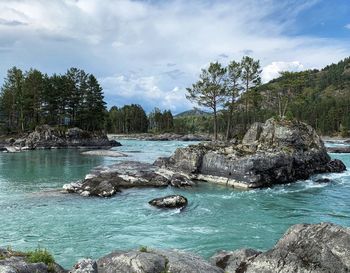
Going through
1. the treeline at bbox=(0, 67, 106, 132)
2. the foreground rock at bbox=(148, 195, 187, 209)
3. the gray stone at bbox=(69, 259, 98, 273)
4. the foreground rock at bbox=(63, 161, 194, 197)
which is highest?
the treeline at bbox=(0, 67, 106, 132)

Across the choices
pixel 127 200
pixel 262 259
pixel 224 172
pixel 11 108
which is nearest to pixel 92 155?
pixel 224 172

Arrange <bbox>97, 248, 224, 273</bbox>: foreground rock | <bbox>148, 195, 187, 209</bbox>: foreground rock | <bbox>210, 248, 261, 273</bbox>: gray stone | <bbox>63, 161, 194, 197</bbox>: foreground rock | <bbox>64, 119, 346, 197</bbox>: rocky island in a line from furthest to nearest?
<bbox>64, 119, 346, 197</bbox>: rocky island
<bbox>63, 161, 194, 197</bbox>: foreground rock
<bbox>148, 195, 187, 209</bbox>: foreground rock
<bbox>210, 248, 261, 273</bbox>: gray stone
<bbox>97, 248, 224, 273</bbox>: foreground rock

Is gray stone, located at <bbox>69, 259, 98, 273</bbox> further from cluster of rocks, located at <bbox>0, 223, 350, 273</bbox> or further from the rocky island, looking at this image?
the rocky island

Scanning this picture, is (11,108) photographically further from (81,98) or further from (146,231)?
(146,231)

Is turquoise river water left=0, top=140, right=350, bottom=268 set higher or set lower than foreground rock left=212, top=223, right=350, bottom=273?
lower

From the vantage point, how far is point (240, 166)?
136 feet

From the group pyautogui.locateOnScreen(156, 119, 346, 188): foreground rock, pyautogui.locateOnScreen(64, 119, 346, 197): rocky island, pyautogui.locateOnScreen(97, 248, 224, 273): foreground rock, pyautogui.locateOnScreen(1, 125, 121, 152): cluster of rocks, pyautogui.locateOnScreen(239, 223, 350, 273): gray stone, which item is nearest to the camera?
pyautogui.locateOnScreen(97, 248, 224, 273): foreground rock

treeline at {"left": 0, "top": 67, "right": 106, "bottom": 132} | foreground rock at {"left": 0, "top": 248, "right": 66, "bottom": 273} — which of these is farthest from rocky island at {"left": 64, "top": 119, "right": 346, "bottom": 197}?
treeline at {"left": 0, "top": 67, "right": 106, "bottom": 132}

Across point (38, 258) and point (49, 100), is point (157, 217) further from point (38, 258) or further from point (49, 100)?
point (49, 100)

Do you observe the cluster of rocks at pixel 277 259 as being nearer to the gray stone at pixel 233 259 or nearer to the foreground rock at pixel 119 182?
the gray stone at pixel 233 259

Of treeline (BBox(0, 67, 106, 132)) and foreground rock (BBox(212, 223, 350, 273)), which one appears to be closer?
foreground rock (BBox(212, 223, 350, 273))

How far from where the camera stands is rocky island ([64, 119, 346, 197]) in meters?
39.8

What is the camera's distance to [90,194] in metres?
34.5

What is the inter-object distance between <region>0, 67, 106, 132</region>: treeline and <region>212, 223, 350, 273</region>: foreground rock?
104 m
